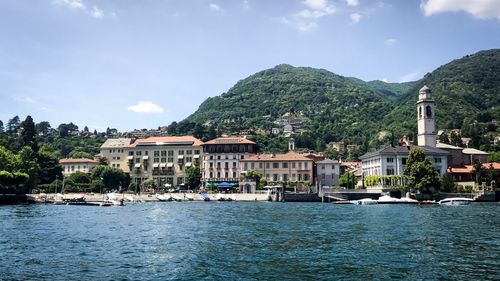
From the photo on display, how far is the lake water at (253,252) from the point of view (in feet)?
65.6

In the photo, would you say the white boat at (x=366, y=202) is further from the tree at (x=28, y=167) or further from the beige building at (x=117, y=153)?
the beige building at (x=117, y=153)

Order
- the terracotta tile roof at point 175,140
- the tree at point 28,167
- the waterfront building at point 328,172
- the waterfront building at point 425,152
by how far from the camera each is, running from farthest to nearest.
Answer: the terracotta tile roof at point 175,140, the waterfront building at point 328,172, the waterfront building at point 425,152, the tree at point 28,167

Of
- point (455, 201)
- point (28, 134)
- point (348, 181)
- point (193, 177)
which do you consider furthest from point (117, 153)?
point (455, 201)

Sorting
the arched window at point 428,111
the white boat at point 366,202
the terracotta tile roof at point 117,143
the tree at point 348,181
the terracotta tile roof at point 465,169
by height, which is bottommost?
the white boat at point 366,202

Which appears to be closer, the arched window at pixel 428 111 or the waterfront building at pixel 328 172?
the arched window at pixel 428 111

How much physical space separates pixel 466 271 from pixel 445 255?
4.05m

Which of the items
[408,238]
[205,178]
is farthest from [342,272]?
[205,178]

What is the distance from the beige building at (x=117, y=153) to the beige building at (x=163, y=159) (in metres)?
2.10

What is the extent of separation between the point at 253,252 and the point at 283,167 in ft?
270

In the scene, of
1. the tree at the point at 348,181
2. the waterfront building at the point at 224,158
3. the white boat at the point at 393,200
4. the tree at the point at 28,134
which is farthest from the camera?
the waterfront building at the point at 224,158

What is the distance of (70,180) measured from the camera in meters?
109

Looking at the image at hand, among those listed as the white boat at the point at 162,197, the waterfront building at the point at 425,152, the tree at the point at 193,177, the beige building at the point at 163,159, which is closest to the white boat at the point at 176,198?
the white boat at the point at 162,197

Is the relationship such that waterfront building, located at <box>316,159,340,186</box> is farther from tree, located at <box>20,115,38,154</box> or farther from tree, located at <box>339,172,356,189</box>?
tree, located at <box>20,115,38,154</box>

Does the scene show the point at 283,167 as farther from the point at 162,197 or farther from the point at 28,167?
the point at 28,167
